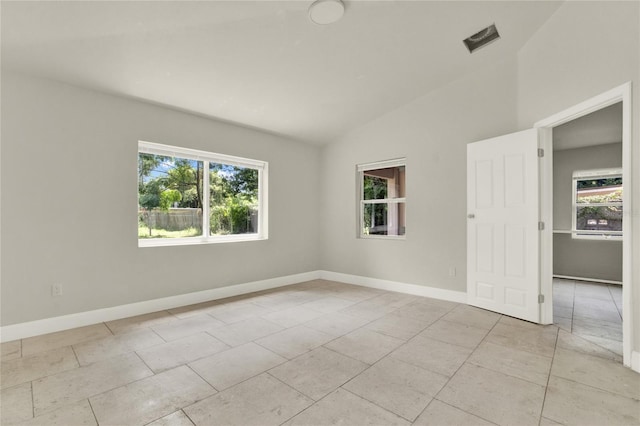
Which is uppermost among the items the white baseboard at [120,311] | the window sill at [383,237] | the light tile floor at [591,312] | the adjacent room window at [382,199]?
the adjacent room window at [382,199]

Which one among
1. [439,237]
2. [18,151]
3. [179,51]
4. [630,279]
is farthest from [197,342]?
[630,279]

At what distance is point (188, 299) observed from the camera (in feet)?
13.1

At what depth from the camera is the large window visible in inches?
150

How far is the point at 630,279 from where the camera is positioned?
2299 mm

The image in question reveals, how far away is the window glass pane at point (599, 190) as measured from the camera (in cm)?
560

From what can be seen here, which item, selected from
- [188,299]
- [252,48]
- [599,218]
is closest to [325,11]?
[252,48]

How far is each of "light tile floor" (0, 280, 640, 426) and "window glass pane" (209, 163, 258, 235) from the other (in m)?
1.51

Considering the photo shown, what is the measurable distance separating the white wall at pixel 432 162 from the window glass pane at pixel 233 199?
5.53ft

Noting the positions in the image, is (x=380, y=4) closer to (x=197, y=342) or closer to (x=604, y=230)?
(x=197, y=342)

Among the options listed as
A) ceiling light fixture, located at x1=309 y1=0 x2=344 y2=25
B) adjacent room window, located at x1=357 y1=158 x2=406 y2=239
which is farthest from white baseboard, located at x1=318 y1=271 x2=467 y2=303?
ceiling light fixture, located at x1=309 y1=0 x2=344 y2=25

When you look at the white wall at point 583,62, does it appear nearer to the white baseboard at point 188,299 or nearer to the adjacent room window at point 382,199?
the adjacent room window at point 382,199

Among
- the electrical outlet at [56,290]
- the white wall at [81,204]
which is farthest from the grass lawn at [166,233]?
the electrical outlet at [56,290]

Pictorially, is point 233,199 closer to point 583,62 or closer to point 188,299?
point 188,299

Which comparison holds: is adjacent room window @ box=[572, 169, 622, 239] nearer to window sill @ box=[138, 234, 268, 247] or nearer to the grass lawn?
window sill @ box=[138, 234, 268, 247]
